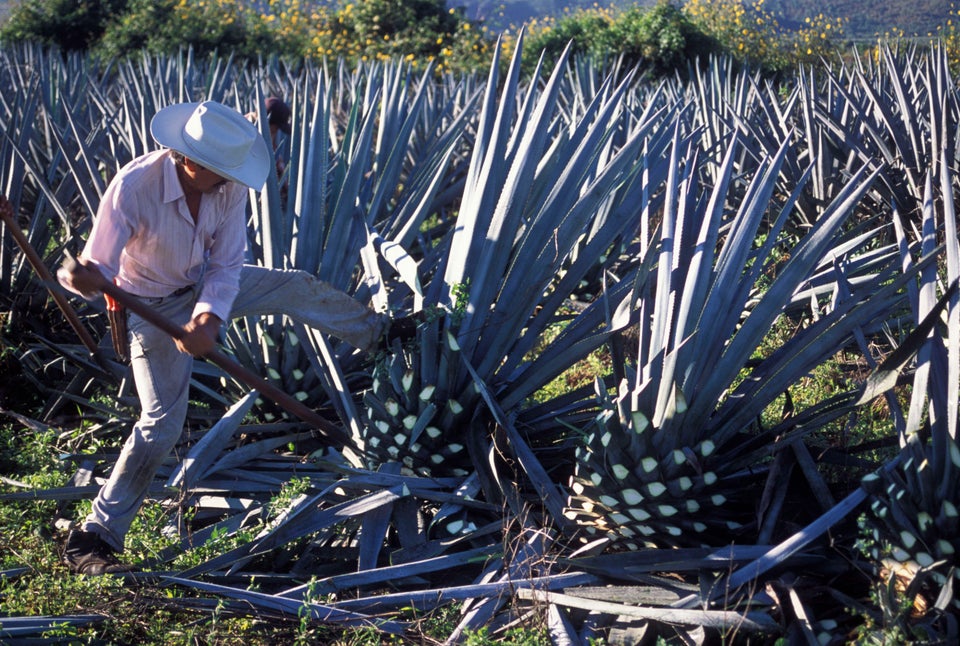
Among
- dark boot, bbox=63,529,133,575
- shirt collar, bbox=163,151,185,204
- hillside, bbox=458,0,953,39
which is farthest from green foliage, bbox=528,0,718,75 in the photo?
dark boot, bbox=63,529,133,575

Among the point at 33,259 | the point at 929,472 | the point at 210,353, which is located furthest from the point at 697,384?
the point at 33,259

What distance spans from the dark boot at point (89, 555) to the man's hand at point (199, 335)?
67 cm

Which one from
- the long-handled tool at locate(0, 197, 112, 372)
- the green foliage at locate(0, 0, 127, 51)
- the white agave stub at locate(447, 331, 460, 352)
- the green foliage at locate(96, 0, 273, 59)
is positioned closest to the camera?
the long-handled tool at locate(0, 197, 112, 372)

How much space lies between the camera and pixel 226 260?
3.05 m

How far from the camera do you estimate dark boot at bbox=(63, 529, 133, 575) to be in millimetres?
2904

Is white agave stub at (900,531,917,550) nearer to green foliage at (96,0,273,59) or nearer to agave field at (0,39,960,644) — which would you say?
agave field at (0,39,960,644)

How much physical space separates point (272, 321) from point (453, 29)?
1483 cm

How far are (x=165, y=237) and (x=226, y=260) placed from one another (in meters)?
0.20

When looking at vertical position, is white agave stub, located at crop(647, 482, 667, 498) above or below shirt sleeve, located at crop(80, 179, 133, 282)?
below

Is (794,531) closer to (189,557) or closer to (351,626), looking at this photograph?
(351,626)

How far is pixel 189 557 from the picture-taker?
2.96 meters

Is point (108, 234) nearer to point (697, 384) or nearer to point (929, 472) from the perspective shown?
point (697, 384)

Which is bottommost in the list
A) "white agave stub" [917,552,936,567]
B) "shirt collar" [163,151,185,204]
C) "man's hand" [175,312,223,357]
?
"white agave stub" [917,552,936,567]

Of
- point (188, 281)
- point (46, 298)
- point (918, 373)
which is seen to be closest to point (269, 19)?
point (46, 298)
